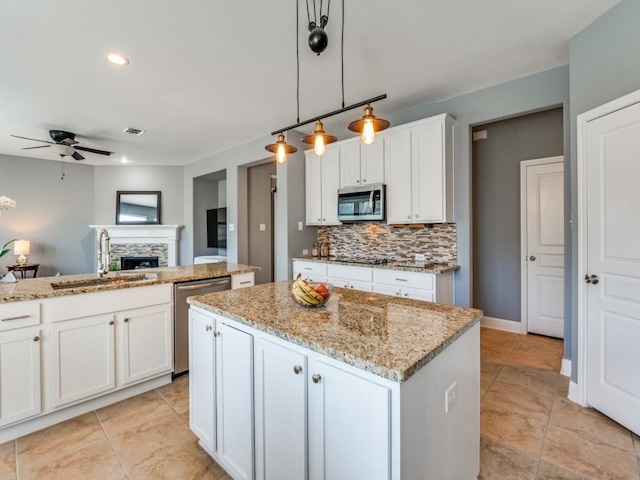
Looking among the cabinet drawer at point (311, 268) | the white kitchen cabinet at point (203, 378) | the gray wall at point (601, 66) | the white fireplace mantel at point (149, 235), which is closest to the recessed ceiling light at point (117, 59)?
the white kitchen cabinet at point (203, 378)

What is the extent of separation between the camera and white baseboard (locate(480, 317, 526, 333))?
390 centimetres

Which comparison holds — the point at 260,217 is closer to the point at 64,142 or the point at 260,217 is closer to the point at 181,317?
the point at 64,142

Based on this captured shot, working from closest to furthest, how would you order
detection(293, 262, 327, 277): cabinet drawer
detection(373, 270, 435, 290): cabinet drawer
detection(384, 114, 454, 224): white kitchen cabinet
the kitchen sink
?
1. the kitchen sink
2. detection(373, 270, 435, 290): cabinet drawer
3. detection(384, 114, 454, 224): white kitchen cabinet
4. detection(293, 262, 327, 277): cabinet drawer

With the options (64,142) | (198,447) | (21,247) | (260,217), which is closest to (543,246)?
(198,447)

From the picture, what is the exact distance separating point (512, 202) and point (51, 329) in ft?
15.3

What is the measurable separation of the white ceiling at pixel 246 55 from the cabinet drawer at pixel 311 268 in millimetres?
1851

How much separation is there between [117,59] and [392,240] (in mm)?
3320

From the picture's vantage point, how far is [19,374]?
2.00 m

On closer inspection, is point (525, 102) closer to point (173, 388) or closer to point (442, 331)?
point (442, 331)

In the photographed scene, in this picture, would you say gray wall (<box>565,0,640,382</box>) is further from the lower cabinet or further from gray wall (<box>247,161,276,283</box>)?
gray wall (<box>247,161,276,283</box>)

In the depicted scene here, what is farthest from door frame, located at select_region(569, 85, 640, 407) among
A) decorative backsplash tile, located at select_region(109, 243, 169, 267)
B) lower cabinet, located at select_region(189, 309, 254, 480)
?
decorative backsplash tile, located at select_region(109, 243, 169, 267)

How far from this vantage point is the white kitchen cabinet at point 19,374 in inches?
76.7

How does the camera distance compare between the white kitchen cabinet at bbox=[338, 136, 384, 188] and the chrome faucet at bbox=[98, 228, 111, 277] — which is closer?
the chrome faucet at bbox=[98, 228, 111, 277]

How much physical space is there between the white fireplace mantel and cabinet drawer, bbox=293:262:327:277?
130 inches
